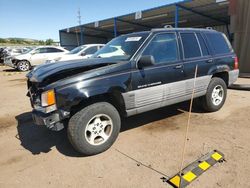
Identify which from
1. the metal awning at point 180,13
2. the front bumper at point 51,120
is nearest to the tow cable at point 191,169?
the front bumper at point 51,120

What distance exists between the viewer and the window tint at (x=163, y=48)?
4.13 meters

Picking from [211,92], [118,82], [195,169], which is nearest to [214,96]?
[211,92]

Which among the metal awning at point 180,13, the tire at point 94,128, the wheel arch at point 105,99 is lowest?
the tire at point 94,128

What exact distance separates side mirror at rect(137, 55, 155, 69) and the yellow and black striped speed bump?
1.68 m

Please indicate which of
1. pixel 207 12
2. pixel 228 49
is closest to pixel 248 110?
pixel 228 49

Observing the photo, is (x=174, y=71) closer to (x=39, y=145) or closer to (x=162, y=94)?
(x=162, y=94)

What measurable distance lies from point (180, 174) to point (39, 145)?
2.56 metres

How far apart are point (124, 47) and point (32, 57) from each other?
1330 centimetres

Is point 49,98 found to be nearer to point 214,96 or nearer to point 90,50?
point 214,96

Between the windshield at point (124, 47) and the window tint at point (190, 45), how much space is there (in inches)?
37.5

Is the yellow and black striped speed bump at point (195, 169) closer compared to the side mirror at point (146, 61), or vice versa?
the yellow and black striped speed bump at point (195, 169)

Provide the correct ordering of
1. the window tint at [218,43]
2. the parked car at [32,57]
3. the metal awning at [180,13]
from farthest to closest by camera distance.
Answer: the metal awning at [180,13]
the parked car at [32,57]
the window tint at [218,43]

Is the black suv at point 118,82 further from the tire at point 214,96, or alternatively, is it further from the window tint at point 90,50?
the window tint at point 90,50

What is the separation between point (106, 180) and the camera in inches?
116
